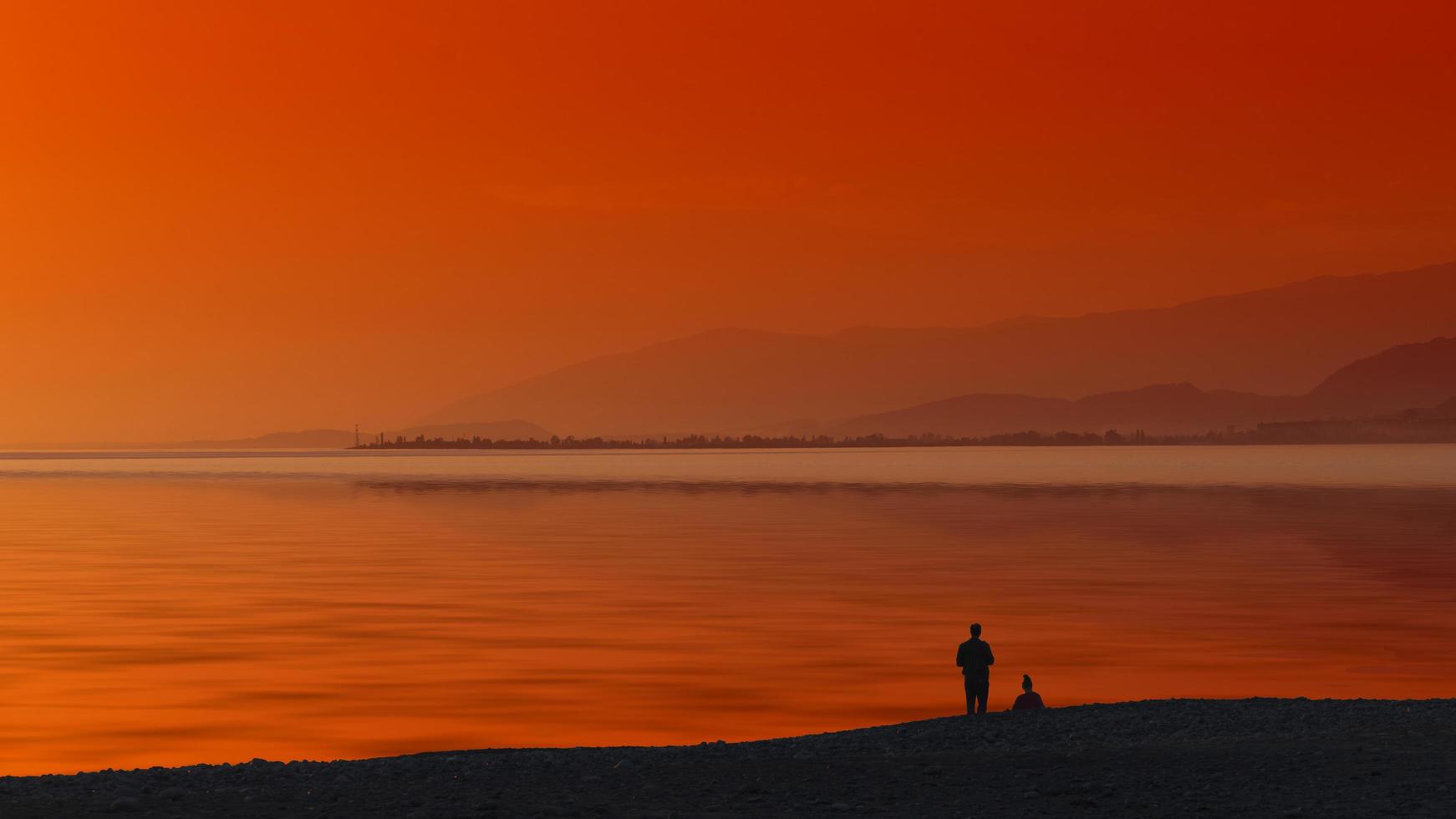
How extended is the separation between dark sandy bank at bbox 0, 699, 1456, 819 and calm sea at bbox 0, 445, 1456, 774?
532cm

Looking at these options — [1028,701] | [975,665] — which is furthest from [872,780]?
[975,665]

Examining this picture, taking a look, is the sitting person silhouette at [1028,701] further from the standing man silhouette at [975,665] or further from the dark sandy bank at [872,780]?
the dark sandy bank at [872,780]

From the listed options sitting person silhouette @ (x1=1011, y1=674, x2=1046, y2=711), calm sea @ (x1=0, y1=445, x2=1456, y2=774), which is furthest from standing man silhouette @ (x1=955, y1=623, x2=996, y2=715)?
calm sea @ (x1=0, y1=445, x2=1456, y2=774)

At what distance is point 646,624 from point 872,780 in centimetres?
2328

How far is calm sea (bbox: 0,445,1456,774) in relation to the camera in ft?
103

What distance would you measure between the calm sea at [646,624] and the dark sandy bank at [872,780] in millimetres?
5317

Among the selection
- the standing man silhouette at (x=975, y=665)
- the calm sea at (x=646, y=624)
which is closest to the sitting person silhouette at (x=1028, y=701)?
the standing man silhouette at (x=975, y=665)

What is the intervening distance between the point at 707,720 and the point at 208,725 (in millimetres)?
8099

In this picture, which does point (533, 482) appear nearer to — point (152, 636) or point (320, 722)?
point (152, 636)

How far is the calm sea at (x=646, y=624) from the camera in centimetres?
3148

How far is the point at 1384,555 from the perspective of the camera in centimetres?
6738

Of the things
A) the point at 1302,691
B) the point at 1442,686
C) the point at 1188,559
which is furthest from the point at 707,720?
the point at 1188,559

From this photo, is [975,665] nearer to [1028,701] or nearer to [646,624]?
[1028,701]

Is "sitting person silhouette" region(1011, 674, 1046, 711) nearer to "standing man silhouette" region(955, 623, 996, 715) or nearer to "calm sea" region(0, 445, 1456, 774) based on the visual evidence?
"standing man silhouette" region(955, 623, 996, 715)
